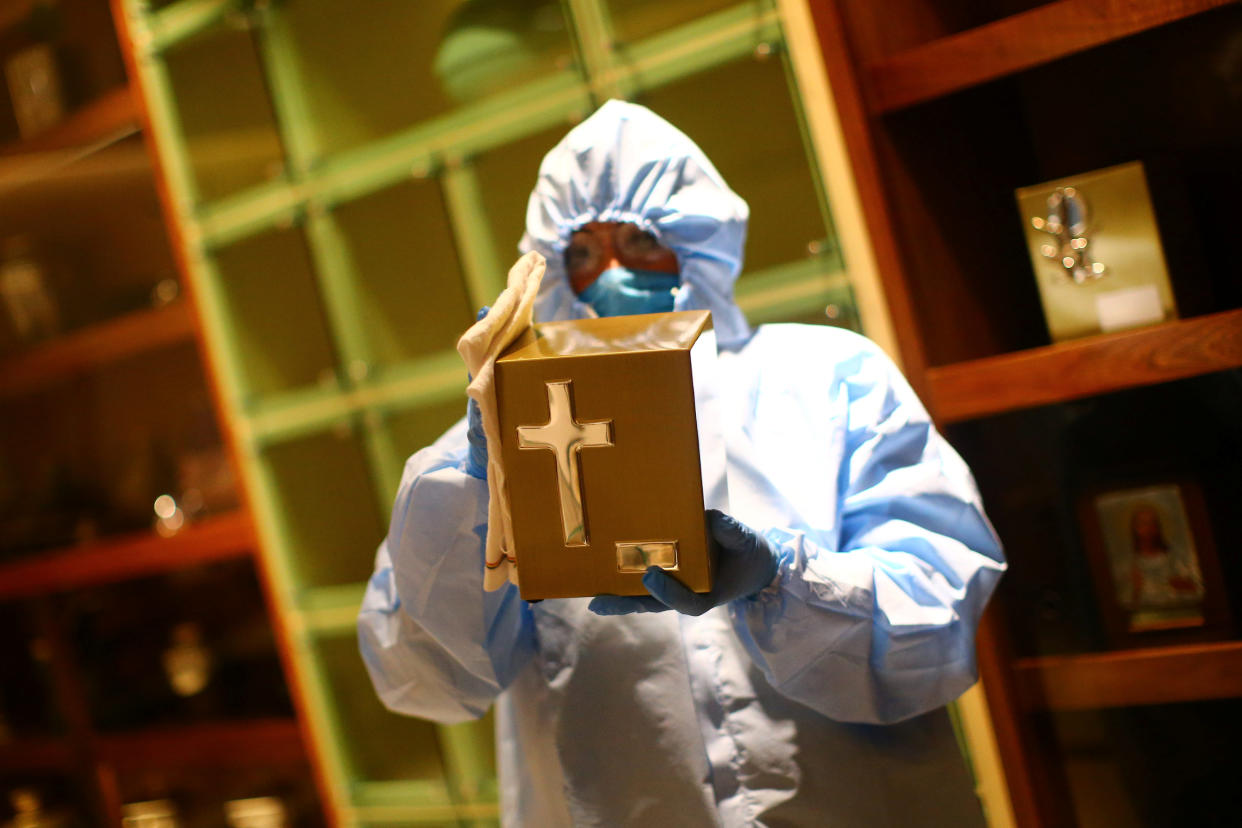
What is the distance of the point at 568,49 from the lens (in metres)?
1.59

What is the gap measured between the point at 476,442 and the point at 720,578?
0.27 m

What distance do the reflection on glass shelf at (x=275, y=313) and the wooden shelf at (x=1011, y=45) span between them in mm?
1058

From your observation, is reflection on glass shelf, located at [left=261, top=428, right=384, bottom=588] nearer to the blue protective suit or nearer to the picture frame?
the blue protective suit

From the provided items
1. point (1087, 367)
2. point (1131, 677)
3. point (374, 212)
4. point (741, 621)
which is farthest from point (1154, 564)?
point (374, 212)

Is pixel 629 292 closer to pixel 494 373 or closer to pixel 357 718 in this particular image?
pixel 494 373

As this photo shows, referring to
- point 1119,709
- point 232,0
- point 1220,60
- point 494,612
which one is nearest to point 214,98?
point 232,0

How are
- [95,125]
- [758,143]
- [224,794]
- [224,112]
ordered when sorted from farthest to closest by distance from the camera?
[224,794]
[95,125]
[224,112]
[758,143]

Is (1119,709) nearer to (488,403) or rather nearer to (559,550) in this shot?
A: (559,550)

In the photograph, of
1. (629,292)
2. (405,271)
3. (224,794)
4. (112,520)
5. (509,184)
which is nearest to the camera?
(629,292)

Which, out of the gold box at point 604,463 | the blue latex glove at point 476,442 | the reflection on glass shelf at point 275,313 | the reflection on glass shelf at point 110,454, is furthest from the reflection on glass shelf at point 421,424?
the gold box at point 604,463

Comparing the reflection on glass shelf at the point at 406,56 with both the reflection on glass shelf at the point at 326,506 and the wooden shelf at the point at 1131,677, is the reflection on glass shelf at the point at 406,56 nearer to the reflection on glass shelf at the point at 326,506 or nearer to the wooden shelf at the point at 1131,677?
the reflection on glass shelf at the point at 326,506

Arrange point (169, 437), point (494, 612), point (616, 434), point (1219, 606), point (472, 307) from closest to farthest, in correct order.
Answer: point (616, 434) < point (494, 612) < point (1219, 606) < point (472, 307) < point (169, 437)

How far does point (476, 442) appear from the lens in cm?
105

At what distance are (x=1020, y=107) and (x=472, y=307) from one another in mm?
889
